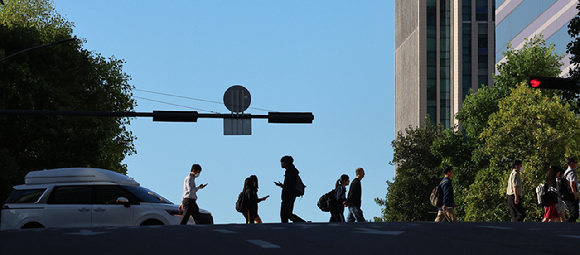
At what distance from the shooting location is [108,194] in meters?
18.0

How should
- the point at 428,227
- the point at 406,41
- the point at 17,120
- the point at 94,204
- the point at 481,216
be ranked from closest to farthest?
the point at 428,227 < the point at 94,204 < the point at 17,120 < the point at 481,216 < the point at 406,41

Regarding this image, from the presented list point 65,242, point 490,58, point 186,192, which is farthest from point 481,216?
point 490,58

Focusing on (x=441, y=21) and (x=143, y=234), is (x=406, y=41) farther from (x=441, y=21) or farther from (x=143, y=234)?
(x=143, y=234)

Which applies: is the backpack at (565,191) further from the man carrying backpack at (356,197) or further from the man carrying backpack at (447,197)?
the man carrying backpack at (356,197)

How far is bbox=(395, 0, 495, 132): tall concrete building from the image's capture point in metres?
96.2

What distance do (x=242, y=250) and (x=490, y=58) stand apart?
8998 centimetres

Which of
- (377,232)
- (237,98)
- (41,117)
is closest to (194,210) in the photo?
(237,98)

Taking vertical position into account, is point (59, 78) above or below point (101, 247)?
above

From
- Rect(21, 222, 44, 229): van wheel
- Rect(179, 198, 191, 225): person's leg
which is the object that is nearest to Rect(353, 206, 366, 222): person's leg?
Rect(179, 198, 191, 225): person's leg

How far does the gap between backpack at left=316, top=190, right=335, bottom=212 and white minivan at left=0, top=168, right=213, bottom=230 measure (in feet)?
11.0

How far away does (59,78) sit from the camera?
120 ft

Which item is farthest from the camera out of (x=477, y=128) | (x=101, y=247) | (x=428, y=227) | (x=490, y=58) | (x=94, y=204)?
(x=490, y=58)

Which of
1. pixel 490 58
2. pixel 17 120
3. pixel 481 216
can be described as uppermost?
pixel 490 58

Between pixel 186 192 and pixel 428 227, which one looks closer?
pixel 428 227
